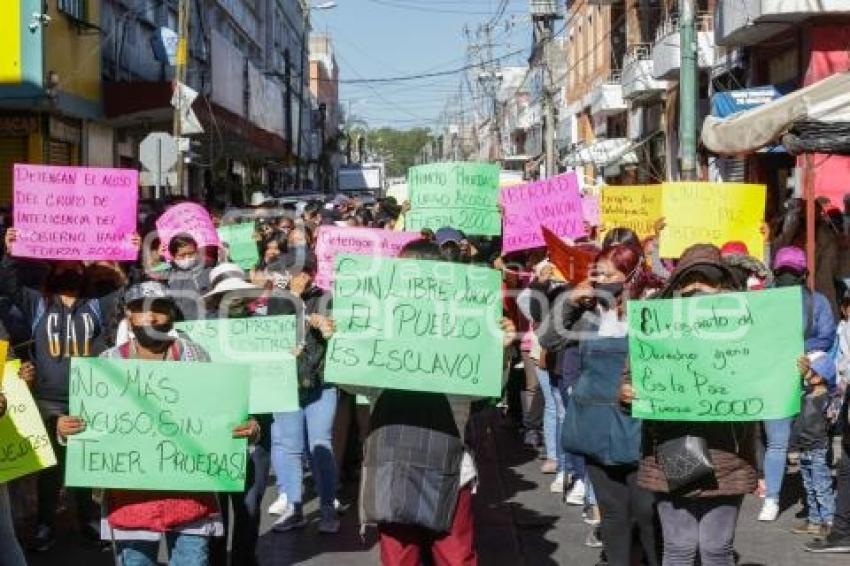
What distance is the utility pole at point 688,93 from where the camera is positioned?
692 inches

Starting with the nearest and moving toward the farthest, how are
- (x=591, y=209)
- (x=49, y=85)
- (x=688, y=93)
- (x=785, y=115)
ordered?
(x=785, y=115), (x=591, y=209), (x=688, y=93), (x=49, y=85)

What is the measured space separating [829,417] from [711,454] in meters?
3.71

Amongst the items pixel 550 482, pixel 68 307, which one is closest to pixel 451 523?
pixel 68 307

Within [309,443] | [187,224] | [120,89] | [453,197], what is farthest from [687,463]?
[120,89]

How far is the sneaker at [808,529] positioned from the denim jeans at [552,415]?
6.41ft

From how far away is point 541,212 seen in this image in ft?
37.9

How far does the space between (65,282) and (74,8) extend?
16.4 m

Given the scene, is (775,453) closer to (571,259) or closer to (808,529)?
(808,529)

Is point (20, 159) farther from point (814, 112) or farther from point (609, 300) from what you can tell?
point (609, 300)

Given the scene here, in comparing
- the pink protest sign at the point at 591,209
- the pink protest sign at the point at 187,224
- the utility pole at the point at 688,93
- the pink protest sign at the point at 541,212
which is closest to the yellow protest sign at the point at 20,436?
the pink protest sign at the point at 187,224

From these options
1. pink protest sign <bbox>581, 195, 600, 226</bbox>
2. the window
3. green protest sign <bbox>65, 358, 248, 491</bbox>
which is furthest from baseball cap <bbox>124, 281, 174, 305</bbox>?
the window

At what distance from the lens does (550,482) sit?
33.3ft

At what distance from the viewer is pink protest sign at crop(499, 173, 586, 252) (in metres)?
11.4

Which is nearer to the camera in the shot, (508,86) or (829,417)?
(829,417)
